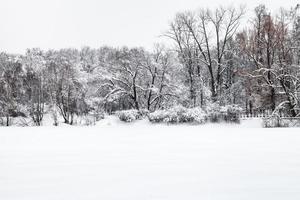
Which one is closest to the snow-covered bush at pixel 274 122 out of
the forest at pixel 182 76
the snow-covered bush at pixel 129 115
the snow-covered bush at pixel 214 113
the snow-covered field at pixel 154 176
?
the forest at pixel 182 76

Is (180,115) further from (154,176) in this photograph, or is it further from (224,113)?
(154,176)

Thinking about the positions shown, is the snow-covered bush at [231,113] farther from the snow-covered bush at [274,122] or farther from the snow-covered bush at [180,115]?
the snow-covered bush at [274,122]

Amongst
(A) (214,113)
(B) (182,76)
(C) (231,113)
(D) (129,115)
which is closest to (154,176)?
(A) (214,113)

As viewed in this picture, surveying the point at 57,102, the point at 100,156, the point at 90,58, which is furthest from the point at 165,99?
the point at 90,58

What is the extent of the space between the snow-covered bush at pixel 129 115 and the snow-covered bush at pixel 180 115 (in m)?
2.30

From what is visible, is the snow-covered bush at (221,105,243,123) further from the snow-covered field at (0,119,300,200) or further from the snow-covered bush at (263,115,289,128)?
the snow-covered field at (0,119,300,200)

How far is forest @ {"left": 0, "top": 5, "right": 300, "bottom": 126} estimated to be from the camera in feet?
77.5

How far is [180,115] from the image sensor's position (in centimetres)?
2419

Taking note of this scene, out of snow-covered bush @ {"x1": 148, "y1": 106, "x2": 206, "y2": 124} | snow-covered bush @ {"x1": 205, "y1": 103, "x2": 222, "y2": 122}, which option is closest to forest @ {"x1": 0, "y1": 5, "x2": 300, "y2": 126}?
snow-covered bush @ {"x1": 205, "y1": 103, "x2": 222, "y2": 122}

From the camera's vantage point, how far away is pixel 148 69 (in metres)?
31.8

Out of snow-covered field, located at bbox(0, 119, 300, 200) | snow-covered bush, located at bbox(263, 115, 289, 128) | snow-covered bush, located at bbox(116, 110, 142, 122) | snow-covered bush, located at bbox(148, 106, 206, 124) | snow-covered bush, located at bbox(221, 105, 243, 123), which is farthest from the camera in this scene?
snow-covered bush, located at bbox(116, 110, 142, 122)

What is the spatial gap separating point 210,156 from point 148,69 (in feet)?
86.5

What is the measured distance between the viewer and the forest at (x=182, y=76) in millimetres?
23609

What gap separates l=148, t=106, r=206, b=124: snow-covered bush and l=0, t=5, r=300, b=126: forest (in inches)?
59.7
